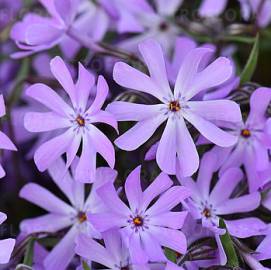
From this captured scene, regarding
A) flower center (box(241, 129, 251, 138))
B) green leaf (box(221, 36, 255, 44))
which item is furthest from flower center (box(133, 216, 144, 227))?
green leaf (box(221, 36, 255, 44))

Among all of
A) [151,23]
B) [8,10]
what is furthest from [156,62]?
[8,10]

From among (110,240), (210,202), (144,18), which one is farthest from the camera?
(144,18)

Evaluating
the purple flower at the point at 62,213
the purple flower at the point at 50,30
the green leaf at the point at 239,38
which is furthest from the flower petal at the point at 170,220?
the green leaf at the point at 239,38

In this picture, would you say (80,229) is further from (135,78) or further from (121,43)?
(121,43)

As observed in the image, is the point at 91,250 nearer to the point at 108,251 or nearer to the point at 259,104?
the point at 108,251

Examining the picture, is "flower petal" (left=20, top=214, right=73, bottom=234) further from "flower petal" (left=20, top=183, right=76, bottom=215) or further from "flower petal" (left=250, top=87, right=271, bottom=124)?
"flower petal" (left=250, top=87, right=271, bottom=124)

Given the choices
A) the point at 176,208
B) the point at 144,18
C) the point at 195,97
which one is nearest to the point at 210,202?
the point at 176,208
